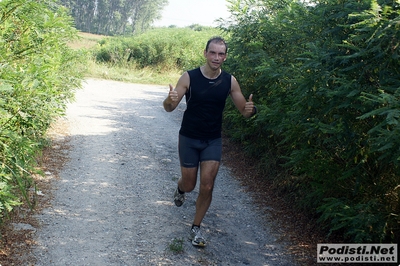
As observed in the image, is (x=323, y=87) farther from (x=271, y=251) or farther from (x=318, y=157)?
(x=271, y=251)

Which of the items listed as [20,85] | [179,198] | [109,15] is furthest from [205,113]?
[109,15]

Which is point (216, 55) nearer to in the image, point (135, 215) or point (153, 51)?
point (135, 215)

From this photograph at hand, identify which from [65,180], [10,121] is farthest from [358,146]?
[65,180]

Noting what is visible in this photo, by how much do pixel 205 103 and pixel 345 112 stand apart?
1.57 meters

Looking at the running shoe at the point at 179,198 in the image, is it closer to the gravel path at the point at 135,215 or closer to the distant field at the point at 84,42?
the gravel path at the point at 135,215

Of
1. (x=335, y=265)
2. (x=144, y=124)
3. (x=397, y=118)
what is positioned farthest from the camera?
(x=144, y=124)

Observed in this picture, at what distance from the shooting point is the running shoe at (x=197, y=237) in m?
5.22

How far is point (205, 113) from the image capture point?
529 cm

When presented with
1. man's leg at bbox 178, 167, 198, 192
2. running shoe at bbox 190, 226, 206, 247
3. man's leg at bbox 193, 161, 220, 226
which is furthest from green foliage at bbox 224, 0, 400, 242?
Answer: running shoe at bbox 190, 226, 206, 247

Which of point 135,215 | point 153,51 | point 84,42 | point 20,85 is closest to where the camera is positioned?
point 20,85

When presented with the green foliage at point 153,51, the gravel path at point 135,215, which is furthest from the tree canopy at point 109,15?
the gravel path at point 135,215

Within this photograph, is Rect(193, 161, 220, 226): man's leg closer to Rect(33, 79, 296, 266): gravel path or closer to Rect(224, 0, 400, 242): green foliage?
Rect(33, 79, 296, 266): gravel path

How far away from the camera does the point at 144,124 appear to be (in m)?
12.3

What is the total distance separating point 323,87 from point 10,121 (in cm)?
311
